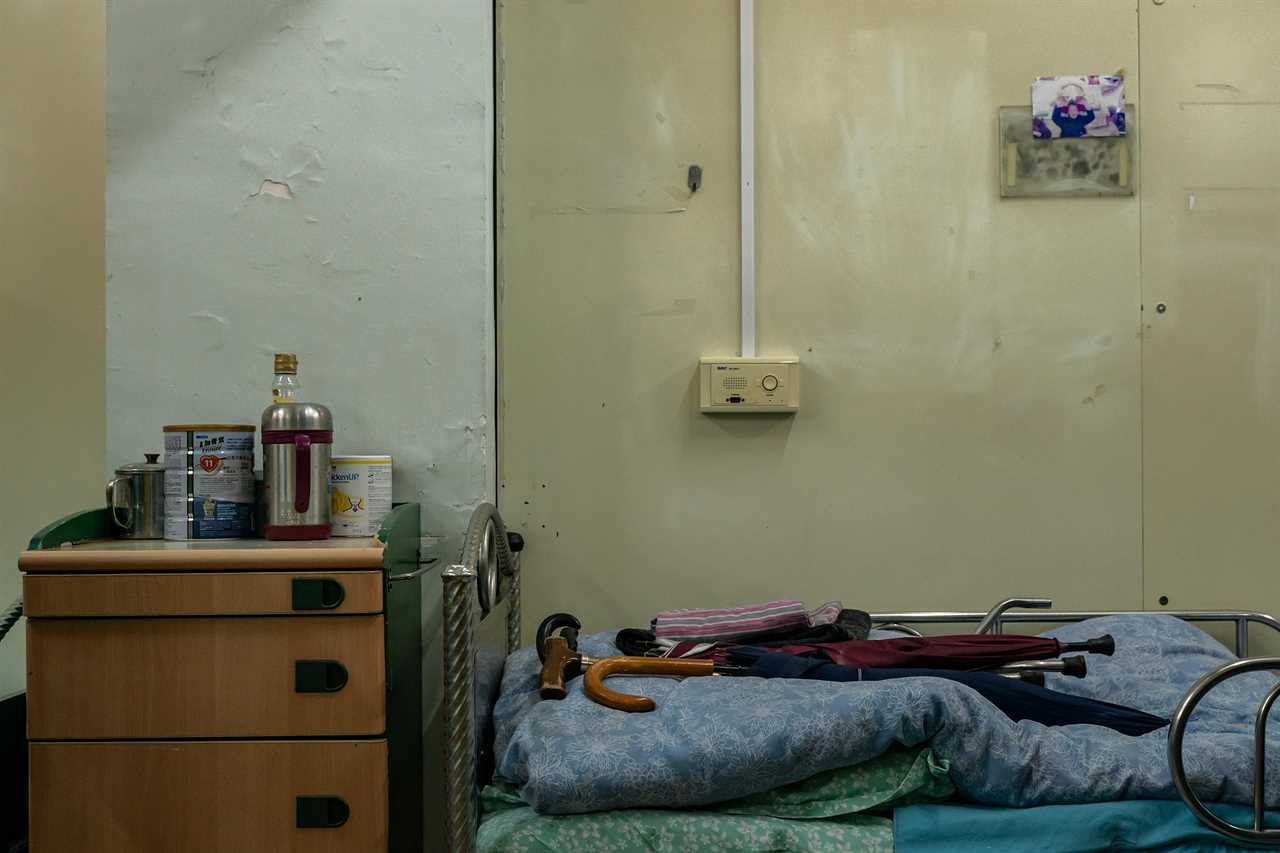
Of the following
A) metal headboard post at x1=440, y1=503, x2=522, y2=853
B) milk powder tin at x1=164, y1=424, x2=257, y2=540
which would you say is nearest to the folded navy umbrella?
metal headboard post at x1=440, y1=503, x2=522, y2=853

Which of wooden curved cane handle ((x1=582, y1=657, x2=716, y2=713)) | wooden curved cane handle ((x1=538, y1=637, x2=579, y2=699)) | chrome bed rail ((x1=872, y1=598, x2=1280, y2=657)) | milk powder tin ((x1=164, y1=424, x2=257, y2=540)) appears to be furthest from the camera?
chrome bed rail ((x1=872, y1=598, x2=1280, y2=657))

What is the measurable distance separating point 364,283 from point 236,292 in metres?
0.26

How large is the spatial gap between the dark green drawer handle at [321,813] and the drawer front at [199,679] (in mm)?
103

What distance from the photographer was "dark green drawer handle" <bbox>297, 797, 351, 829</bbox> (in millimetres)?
1496

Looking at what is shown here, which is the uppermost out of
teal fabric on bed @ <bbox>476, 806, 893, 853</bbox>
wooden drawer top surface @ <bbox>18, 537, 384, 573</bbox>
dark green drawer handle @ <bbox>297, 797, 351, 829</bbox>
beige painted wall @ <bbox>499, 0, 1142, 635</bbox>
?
beige painted wall @ <bbox>499, 0, 1142, 635</bbox>

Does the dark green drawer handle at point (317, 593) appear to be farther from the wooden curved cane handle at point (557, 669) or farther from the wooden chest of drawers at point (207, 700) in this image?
the wooden curved cane handle at point (557, 669)

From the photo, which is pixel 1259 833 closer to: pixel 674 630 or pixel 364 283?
pixel 674 630

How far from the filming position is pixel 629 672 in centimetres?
164

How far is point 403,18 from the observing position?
2.03 metres

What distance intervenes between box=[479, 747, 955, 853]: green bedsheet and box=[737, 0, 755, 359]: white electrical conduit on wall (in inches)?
44.7

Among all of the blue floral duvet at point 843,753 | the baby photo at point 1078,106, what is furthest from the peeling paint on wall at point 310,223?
the baby photo at point 1078,106

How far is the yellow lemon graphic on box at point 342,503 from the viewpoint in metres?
1.78

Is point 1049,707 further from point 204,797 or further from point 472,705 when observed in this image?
point 204,797

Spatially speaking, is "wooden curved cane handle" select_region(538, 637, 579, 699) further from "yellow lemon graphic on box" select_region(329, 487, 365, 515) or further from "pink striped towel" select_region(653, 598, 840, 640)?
"yellow lemon graphic on box" select_region(329, 487, 365, 515)
